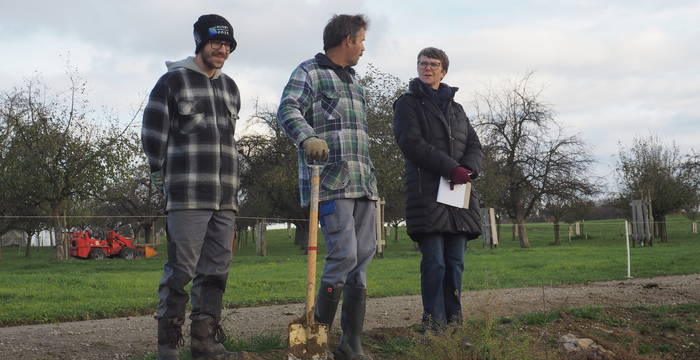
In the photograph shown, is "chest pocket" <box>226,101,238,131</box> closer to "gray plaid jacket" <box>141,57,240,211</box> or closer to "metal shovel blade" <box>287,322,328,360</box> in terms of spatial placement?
"gray plaid jacket" <box>141,57,240,211</box>

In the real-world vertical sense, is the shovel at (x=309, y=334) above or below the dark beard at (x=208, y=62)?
below

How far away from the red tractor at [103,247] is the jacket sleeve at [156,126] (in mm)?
32011

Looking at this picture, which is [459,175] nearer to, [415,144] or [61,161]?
[415,144]

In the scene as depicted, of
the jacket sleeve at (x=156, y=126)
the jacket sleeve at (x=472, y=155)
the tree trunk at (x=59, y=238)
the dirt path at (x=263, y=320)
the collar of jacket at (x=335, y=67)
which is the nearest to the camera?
the jacket sleeve at (x=156, y=126)

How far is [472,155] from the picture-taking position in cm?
569

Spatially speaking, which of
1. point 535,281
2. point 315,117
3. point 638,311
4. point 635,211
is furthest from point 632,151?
point 315,117

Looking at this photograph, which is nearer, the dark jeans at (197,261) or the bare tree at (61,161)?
the dark jeans at (197,261)

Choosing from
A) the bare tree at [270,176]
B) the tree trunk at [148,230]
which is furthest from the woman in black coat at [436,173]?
the tree trunk at [148,230]

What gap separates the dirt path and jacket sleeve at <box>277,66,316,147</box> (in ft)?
4.71

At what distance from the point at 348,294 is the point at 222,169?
1096 mm

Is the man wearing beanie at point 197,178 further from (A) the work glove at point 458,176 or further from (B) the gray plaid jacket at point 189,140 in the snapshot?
(A) the work glove at point 458,176

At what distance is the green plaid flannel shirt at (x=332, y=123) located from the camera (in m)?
4.46

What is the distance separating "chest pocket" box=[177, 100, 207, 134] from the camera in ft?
14.2

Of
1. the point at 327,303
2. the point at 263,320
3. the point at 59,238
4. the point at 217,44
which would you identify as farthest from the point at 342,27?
the point at 59,238
